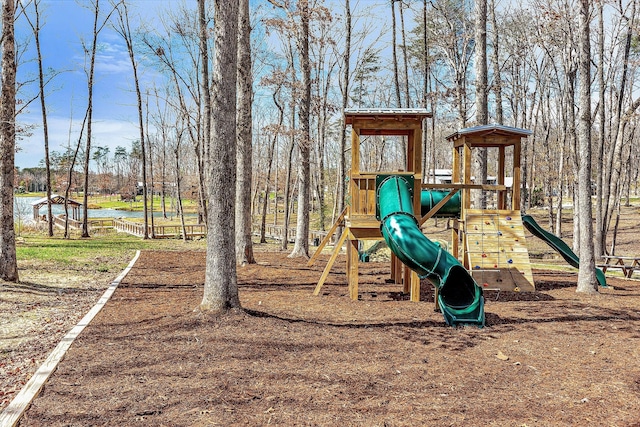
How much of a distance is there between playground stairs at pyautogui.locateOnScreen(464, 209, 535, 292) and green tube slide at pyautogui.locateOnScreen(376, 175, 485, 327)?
92.4 inches

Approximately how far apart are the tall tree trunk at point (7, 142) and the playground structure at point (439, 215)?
6.33 metres

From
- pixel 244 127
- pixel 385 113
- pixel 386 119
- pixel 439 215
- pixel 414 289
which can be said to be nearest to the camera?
pixel 414 289

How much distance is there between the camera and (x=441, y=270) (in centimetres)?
630

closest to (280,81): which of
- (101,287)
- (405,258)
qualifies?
(101,287)

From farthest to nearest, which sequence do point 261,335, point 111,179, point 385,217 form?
point 111,179 < point 385,217 < point 261,335

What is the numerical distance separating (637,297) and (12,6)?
1381cm

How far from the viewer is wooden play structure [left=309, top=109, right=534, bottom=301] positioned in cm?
809

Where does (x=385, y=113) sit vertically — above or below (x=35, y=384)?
above

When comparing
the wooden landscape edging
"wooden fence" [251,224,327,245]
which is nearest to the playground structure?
the wooden landscape edging

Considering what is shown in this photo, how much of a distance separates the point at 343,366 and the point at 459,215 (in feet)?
21.5

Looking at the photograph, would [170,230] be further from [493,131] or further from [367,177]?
[493,131]

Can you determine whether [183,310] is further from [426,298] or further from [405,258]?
[426,298]

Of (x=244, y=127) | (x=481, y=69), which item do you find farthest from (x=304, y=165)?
(x=481, y=69)

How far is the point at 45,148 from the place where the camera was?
76.5 feet
